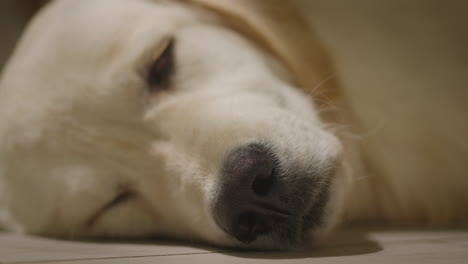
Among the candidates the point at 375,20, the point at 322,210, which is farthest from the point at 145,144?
the point at 375,20

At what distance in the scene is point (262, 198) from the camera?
99 centimetres

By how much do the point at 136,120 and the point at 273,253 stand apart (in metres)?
0.57

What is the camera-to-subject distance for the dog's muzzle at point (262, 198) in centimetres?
101

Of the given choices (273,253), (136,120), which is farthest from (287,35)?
(273,253)

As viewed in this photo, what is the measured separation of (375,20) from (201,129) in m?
0.88

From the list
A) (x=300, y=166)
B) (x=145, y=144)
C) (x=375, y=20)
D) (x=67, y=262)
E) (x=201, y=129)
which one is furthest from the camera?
(x=375, y=20)

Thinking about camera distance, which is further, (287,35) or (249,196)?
(287,35)

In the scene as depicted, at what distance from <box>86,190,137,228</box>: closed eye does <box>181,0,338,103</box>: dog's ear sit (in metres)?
0.62

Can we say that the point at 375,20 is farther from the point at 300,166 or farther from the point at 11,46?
the point at 11,46

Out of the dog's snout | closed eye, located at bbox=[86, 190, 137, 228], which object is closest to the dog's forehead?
closed eye, located at bbox=[86, 190, 137, 228]

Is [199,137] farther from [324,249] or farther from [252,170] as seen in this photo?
[324,249]

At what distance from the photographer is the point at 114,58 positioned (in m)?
1.39

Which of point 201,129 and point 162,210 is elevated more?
point 201,129

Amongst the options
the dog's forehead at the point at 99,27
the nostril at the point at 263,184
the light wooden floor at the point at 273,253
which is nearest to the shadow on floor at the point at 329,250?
the light wooden floor at the point at 273,253
